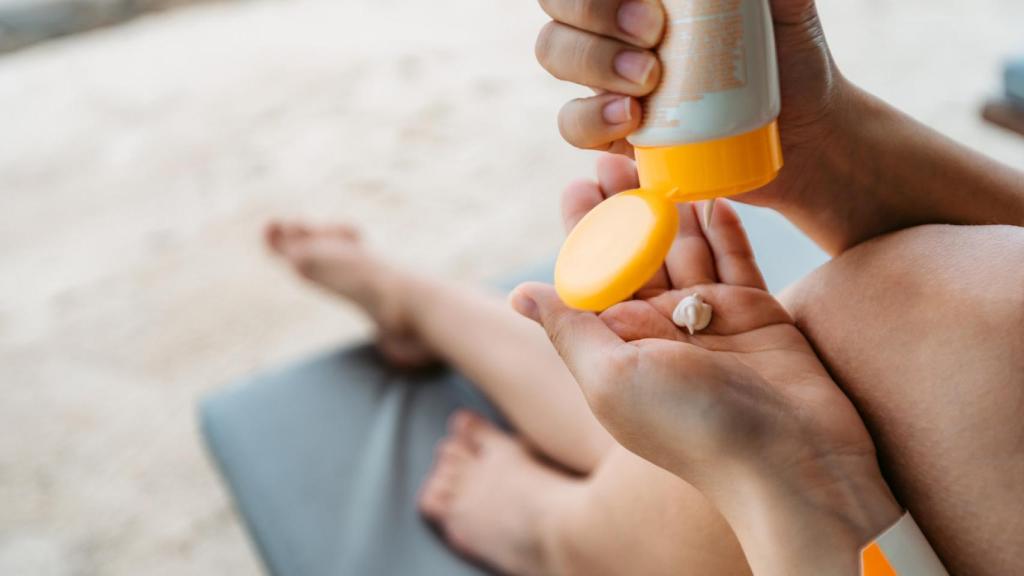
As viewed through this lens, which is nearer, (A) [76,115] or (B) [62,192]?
(B) [62,192]

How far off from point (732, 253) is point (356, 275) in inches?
24.9

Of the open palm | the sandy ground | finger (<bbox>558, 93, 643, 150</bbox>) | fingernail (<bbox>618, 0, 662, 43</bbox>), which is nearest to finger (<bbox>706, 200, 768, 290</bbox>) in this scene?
the open palm

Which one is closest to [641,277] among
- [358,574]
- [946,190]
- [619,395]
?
[619,395]

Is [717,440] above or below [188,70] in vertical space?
above

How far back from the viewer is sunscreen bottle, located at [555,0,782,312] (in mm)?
486

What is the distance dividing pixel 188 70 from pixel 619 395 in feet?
7.59

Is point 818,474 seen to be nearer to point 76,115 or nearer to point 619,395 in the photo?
point 619,395

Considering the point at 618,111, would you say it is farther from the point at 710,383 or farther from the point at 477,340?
the point at 477,340

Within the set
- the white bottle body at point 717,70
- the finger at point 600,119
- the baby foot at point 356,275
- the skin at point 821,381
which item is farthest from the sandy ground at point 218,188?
the white bottle body at point 717,70

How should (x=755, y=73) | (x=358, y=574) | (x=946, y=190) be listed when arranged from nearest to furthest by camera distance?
(x=755, y=73) → (x=946, y=190) → (x=358, y=574)

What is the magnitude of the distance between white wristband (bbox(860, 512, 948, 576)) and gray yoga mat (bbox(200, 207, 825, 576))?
413 millimetres

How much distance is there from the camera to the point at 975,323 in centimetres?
52

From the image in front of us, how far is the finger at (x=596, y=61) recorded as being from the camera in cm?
52

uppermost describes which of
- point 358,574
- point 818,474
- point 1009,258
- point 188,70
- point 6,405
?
point 1009,258
